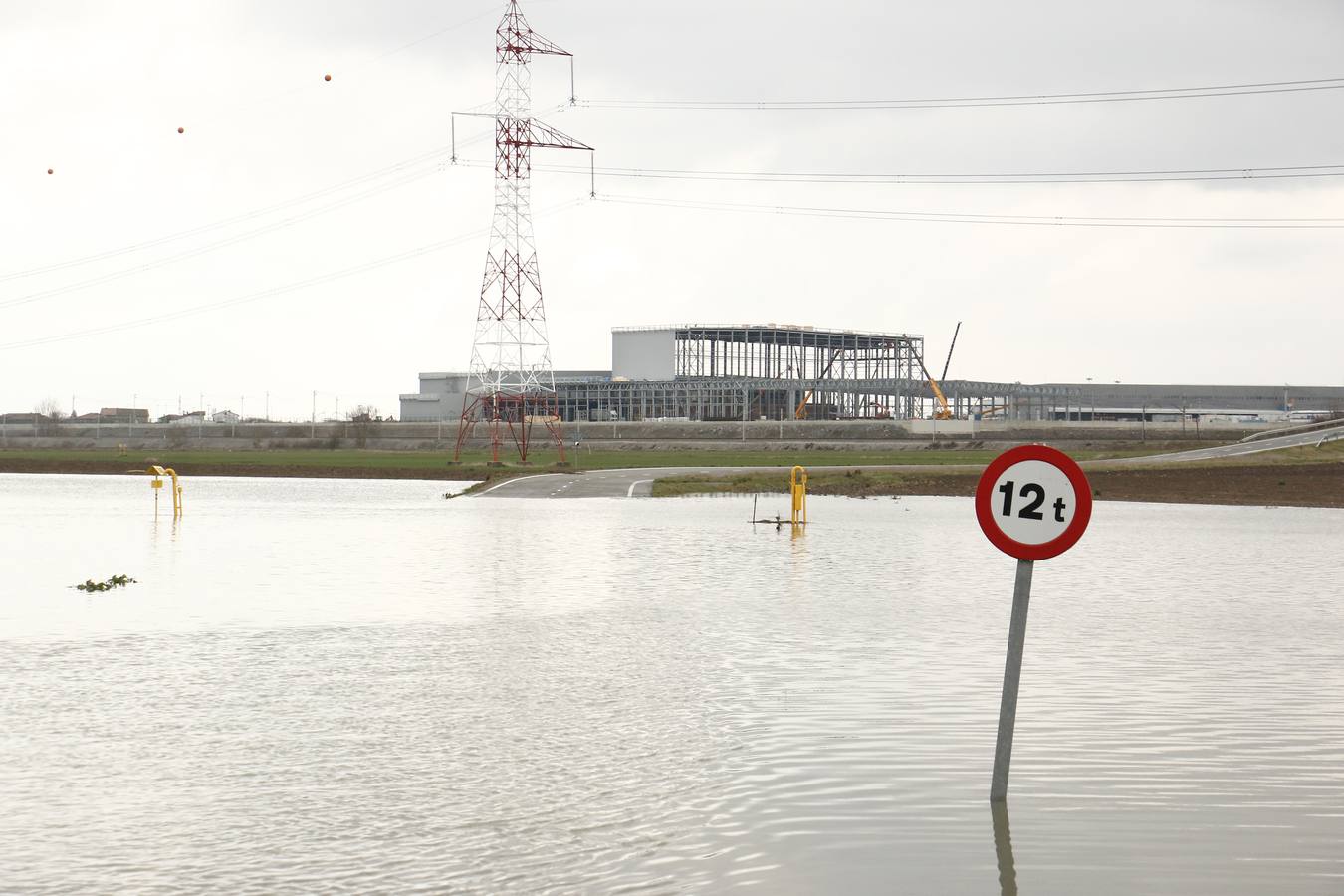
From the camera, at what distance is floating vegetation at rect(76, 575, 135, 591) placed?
22719 millimetres

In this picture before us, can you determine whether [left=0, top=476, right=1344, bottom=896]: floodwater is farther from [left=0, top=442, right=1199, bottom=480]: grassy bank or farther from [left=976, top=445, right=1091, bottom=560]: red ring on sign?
[left=0, top=442, right=1199, bottom=480]: grassy bank

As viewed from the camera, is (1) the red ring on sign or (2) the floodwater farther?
(1) the red ring on sign

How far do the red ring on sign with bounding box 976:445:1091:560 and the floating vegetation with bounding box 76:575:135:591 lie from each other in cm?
1671

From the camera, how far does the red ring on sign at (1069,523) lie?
31.4 ft

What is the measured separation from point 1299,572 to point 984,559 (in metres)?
5.84

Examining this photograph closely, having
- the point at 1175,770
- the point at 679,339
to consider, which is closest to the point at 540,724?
the point at 1175,770

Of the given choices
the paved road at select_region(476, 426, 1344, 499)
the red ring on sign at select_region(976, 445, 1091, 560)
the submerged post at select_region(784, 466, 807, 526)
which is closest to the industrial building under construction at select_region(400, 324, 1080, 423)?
the paved road at select_region(476, 426, 1344, 499)

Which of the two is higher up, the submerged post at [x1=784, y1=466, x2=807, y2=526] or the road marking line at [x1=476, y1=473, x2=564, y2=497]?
the submerged post at [x1=784, y1=466, x2=807, y2=526]

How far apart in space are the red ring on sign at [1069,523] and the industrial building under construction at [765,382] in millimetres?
148155

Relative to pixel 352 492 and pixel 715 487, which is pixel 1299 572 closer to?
pixel 715 487

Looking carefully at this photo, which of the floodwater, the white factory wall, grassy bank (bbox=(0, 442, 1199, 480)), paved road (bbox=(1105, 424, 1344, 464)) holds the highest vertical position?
the white factory wall

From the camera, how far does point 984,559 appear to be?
30.2 m

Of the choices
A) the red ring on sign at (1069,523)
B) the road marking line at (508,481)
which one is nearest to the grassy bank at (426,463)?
the road marking line at (508,481)

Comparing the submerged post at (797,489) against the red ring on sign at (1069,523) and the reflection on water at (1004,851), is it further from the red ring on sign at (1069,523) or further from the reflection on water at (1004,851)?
the reflection on water at (1004,851)
